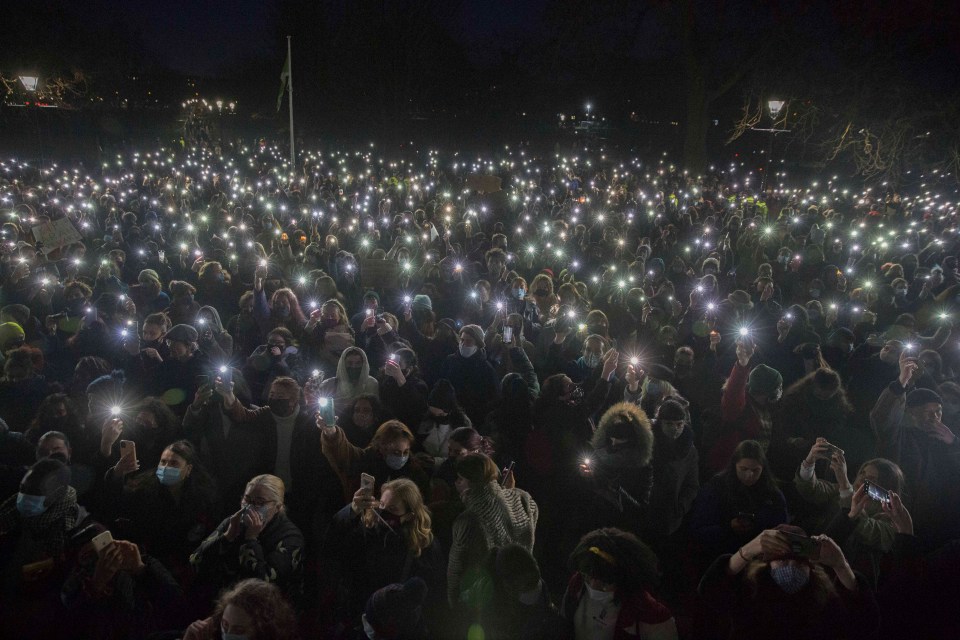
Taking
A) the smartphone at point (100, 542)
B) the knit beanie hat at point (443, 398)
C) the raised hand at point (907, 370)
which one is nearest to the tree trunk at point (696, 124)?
the raised hand at point (907, 370)

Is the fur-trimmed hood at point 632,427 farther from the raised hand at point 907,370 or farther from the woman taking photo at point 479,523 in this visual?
the raised hand at point 907,370

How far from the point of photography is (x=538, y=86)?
40000 millimetres

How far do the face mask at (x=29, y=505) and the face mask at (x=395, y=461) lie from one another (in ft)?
6.50

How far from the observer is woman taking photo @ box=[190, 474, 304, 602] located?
303 centimetres

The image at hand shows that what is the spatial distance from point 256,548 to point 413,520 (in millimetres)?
852

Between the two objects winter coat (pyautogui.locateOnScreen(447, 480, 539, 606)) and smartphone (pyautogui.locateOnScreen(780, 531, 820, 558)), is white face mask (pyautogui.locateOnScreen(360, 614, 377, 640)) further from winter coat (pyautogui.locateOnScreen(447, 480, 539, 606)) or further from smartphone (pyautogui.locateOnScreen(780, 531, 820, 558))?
smartphone (pyautogui.locateOnScreen(780, 531, 820, 558))

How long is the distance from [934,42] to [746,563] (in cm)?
1837

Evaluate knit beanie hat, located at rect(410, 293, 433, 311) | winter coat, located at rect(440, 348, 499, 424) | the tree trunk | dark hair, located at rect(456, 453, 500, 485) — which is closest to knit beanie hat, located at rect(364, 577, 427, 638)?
dark hair, located at rect(456, 453, 500, 485)

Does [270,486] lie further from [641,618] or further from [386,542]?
[641,618]

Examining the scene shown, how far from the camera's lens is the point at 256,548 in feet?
10.0

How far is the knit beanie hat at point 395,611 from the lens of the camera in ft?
9.04

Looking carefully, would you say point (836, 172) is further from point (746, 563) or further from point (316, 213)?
point (746, 563)

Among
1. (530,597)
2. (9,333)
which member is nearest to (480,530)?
(530,597)

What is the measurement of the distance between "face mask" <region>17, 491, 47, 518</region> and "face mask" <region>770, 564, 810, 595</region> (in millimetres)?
3933
